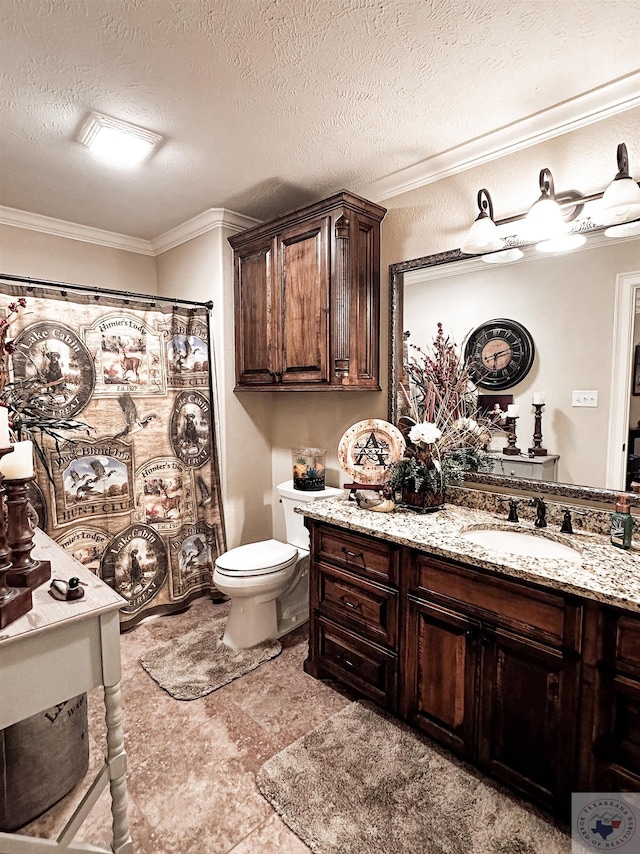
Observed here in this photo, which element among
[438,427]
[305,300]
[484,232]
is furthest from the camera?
[305,300]

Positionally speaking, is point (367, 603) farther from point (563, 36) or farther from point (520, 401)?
point (563, 36)

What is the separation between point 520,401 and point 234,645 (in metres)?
1.94

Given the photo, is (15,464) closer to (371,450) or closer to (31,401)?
(31,401)

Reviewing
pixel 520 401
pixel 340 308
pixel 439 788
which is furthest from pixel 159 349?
pixel 439 788

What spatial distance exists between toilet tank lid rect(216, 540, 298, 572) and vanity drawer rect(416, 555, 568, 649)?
0.97m

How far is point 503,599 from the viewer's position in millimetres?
1524

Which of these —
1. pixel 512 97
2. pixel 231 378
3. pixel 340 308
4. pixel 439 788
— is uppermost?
pixel 512 97

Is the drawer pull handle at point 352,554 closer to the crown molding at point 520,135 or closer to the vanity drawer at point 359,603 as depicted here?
the vanity drawer at point 359,603

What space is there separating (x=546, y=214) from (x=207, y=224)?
208cm

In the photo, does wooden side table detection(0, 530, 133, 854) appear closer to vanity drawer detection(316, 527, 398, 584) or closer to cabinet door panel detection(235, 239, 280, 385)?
vanity drawer detection(316, 527, 398, 584)

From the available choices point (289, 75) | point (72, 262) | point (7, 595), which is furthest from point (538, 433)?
point (72, 262)

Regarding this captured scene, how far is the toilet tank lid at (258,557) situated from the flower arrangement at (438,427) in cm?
81

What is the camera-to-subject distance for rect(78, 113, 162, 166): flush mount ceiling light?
1.96 metres

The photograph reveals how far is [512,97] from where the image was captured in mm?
1788
